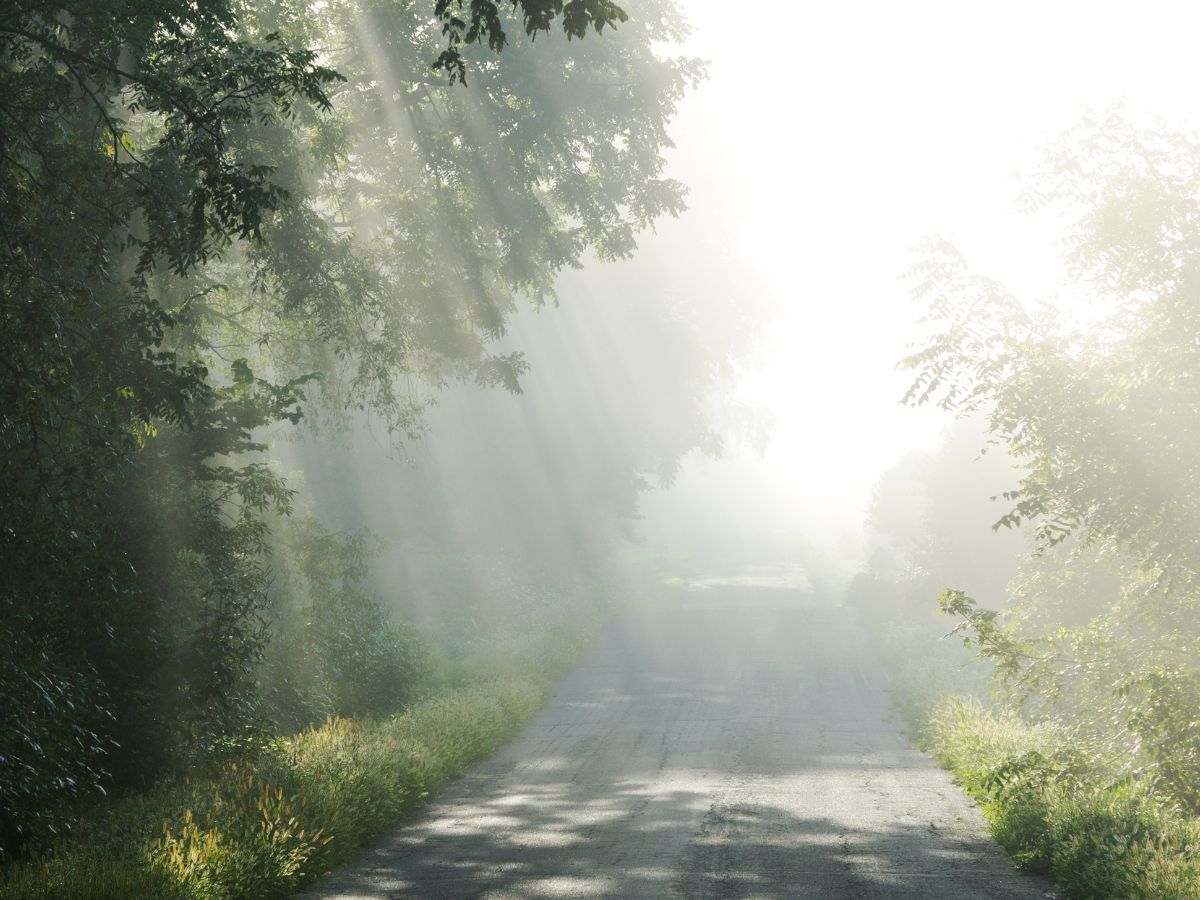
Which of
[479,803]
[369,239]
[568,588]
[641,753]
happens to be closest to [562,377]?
[568,588]

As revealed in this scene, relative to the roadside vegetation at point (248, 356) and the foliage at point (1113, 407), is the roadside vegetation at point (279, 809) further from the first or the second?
the foliage at point (1113, 407)

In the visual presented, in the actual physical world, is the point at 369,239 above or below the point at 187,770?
above

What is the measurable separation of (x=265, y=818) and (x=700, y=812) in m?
4.93

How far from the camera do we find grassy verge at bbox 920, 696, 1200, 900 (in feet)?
25.3

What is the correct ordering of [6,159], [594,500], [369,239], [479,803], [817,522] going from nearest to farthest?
[6,159] < [479,803] < [369,239] < [594,500] < [817,522]

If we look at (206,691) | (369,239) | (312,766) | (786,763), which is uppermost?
(369,239)

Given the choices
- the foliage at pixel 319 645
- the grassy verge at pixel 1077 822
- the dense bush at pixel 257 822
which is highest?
the foliage at pixel 319 645

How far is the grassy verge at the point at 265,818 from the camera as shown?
7.31 metres

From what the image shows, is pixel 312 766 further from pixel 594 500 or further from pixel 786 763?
pixel 594 500

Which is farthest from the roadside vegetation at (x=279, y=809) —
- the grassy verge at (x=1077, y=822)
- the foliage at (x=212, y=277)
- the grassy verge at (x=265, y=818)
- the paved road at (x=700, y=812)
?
the grassy verge at (x=1077, y=822)

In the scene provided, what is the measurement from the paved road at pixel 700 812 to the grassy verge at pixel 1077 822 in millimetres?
324

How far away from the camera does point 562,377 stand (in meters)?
41.7

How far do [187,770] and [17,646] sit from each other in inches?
186

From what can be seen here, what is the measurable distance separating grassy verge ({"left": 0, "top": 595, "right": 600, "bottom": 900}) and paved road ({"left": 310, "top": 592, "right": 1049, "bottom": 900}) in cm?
38
